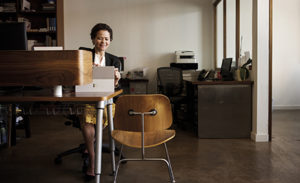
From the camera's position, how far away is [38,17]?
6.18m

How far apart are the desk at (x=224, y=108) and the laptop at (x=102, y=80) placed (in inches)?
85.1

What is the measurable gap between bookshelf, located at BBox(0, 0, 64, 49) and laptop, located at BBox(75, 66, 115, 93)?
14.2 feet

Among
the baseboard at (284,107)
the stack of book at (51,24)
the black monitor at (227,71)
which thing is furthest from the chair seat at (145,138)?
the baseboard at (284,107)

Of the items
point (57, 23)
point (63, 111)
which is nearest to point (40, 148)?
point (63, 111)

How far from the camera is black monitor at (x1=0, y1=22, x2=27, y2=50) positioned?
197cm

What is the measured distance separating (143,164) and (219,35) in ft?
13.4

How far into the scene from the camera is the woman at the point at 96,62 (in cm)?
244

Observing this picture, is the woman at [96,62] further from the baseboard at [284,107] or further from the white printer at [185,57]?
the baseboard at [284,107]

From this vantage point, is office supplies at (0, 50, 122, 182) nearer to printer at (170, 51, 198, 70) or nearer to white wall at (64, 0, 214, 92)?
printer at (170, 51, 198, 70)

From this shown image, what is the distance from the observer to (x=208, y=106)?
155 inches

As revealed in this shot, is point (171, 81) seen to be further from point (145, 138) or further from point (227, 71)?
point (145, 138)

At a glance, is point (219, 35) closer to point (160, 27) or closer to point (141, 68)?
point (160, 27)

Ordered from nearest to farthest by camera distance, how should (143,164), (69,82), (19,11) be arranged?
1. (69,82)
2. (143,164)
3. (19,11)

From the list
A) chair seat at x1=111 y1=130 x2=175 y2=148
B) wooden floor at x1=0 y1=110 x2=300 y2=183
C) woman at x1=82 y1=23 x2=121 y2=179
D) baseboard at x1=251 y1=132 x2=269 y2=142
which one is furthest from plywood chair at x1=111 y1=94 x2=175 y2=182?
baseboard at x1=251 y1=132 x2=269 y2=142
